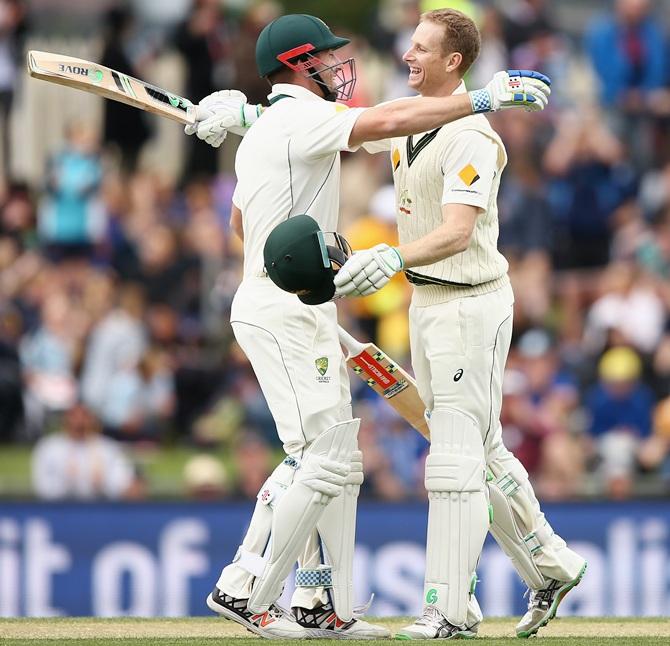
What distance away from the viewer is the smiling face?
23.0ft

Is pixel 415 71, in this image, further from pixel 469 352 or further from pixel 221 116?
pixel 469 352

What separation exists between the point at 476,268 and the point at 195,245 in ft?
25.8

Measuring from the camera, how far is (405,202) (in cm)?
723

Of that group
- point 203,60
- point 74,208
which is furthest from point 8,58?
point 74,208

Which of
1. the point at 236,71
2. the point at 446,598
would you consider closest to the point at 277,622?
the point at 446,598

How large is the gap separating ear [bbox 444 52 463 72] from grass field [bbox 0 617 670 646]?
95.7 inches

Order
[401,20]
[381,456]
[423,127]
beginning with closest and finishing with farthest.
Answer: [423,127] < [381,456] < [401,20]

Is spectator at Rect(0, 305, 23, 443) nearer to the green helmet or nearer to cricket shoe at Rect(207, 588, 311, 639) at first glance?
cricket shoe at Rect(207, 588, 311, 639)

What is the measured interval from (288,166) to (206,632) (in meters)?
2.24

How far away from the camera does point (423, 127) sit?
21.7ft

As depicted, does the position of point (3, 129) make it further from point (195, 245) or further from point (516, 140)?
point (516, 140)

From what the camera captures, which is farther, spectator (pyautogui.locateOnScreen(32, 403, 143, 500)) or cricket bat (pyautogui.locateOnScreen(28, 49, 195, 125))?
spectator (pyautogui.locateOnScreen(32, 403, 143, 500))

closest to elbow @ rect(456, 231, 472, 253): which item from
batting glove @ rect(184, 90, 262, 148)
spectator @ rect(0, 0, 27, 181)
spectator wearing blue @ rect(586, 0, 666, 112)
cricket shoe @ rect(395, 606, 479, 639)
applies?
batting glove @ rect(184, 90, 262, 148)

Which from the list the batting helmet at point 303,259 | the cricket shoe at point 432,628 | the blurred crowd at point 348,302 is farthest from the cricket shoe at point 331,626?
the blurred crowd at point 348,302
